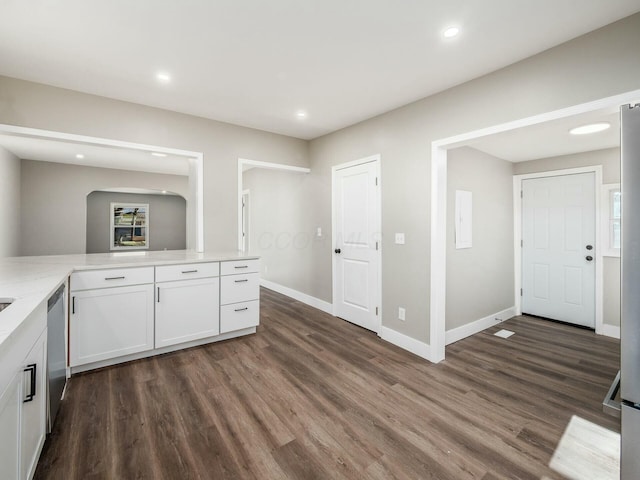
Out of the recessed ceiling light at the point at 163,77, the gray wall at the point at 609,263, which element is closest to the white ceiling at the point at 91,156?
the recessed ceiling light at the point at 163,77

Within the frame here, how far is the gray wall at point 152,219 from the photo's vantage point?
6.71 metres

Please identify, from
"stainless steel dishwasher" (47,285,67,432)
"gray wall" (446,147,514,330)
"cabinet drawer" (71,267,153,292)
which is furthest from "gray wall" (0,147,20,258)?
"gray wall" (446,147,514,330)

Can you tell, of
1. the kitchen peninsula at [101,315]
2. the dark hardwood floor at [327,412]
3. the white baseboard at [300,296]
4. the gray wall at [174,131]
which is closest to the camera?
the kitchen peninsula at [101,315]

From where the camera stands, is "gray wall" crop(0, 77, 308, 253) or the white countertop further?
"gray wall" crop(0, 77, 308, 253)

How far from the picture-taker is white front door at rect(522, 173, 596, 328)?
→ 145 inches

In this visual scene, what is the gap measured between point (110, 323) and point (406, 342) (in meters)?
2.70

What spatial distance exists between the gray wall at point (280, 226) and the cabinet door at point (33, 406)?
3.20 m

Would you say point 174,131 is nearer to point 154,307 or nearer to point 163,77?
point 163,77

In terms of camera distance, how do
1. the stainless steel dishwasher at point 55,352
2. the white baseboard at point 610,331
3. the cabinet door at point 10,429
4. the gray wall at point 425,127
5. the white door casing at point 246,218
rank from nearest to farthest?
1. the cabinet door at point 10,429
2. the stainless steel dishwasher at point 55,352
3. the gray wall at point 425,127
4. the white baseboard at point 610,331
5. the white door casing at point 246,218

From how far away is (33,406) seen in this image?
1322 mm

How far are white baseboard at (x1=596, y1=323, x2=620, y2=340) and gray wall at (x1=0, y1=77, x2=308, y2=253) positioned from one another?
14.1ft

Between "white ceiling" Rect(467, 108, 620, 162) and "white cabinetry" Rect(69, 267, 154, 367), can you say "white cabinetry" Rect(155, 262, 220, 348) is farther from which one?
"white ceiling" Rect(467, 108, 620, 162)

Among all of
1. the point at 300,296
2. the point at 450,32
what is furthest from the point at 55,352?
the point at 300,296

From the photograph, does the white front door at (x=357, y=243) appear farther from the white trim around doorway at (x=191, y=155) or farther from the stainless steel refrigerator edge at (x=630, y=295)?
the stainless steel refrigerator edge at (x=630, y=295)
